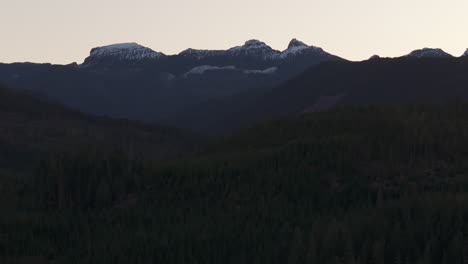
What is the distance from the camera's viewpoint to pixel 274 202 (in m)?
25.3

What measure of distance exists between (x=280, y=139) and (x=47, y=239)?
21705 millimetres

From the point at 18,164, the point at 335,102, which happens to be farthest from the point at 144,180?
the point at 335,102

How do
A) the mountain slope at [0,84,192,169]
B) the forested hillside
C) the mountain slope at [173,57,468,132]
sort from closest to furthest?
the forested hillside < the mountain slope at [0,84,192,169] < the mountain slope at [173,57,468,132]

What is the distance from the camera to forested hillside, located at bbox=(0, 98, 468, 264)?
18062 mm

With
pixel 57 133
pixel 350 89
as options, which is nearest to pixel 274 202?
pixel 57 133

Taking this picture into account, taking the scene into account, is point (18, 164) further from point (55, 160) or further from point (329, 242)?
point (329, 242)

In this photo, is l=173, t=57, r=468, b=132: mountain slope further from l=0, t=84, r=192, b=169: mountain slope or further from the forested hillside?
the forested hillside

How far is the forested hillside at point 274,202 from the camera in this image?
18.1 meters

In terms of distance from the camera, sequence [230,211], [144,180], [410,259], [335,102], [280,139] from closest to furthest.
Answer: [410,259] → [230,211] → [144,180] → [280,139] → [335,102]

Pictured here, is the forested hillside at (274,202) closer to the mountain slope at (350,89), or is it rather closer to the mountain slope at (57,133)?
the mountain slope at (57,133)

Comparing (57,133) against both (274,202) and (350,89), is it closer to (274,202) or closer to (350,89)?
(350,89)

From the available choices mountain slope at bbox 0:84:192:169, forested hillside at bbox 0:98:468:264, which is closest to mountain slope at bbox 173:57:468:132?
mountain slope at bbox 0:84:192:169

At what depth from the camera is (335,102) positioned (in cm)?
12294

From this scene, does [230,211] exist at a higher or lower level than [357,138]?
lower
